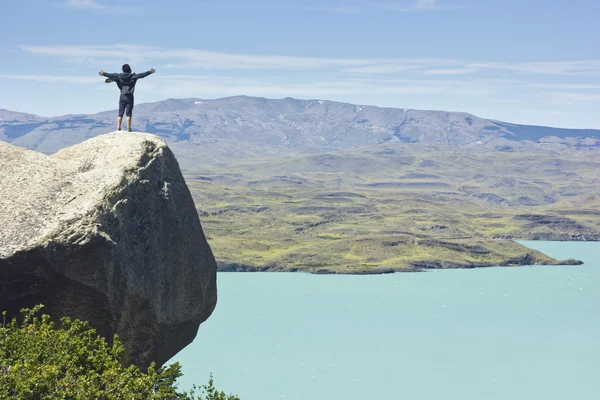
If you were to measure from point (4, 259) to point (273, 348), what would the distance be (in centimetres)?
11457

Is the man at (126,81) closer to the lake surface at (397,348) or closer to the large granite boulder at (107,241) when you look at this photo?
the large granite boulder at (107,241)

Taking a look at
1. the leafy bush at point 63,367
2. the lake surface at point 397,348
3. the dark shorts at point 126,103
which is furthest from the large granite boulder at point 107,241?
the lake surface at point 397,348

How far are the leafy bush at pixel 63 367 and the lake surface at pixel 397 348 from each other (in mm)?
82833

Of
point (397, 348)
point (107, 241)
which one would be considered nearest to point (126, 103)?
point (107, 241)

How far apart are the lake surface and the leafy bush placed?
82.8 metres

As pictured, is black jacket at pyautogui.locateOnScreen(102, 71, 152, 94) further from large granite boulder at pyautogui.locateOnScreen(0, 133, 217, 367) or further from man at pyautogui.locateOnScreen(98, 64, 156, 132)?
large granite boulder at pyautogui.locateOnScreen(0, 133, 217, 367)

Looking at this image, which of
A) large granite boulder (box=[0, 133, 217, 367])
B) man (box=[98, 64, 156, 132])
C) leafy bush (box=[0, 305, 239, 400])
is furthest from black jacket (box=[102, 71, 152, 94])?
leafy bush (box=[0, 305, 239, 400])

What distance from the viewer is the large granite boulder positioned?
22.9 m

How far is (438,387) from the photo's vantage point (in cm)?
11012

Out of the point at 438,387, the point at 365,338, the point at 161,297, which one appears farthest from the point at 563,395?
the point at 161,297

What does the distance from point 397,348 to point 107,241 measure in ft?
391

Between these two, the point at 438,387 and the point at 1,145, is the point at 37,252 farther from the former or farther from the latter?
the point at 438,387

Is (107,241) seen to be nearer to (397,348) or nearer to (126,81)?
(126,81)

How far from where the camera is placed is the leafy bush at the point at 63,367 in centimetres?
1795
